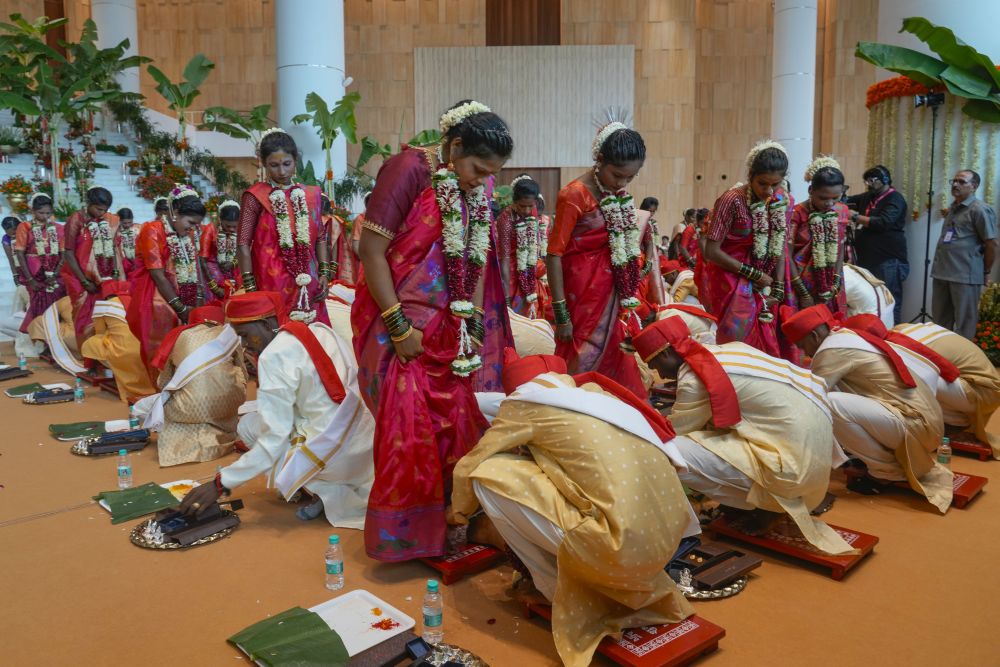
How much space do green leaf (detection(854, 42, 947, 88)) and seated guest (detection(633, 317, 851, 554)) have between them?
5.26 metres

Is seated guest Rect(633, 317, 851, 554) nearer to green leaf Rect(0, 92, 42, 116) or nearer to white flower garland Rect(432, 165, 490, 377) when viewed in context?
white flower garland Rect(432, 165, 490, 377)

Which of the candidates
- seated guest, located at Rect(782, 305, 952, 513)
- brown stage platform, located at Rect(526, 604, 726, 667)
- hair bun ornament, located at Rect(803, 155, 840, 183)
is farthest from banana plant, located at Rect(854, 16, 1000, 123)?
brown stage platform, located at Rect(526, 604, 726, 667)

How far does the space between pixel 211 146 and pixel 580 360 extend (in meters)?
15.4

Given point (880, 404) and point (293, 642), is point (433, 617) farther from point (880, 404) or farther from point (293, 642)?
point (880, 404)

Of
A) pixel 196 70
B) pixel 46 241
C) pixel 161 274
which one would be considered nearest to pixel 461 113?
pixel 161 274

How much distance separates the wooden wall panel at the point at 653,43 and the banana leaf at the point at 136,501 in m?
13.8

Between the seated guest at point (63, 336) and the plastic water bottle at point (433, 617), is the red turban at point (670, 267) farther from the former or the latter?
the plastic water bottle at point (433, 617)

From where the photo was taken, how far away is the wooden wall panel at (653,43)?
16.7 meters

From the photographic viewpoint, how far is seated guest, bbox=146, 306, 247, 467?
4.38 m

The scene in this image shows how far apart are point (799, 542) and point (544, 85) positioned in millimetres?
14856

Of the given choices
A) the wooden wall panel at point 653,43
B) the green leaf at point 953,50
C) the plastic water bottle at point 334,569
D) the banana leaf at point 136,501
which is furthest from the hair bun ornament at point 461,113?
the wooden wall panel at point 653,43

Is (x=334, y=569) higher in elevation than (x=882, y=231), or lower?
lower

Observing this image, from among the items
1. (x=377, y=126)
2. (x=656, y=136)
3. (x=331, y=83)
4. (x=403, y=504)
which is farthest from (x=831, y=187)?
(x=377, y=126)

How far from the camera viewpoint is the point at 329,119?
29.1ft
